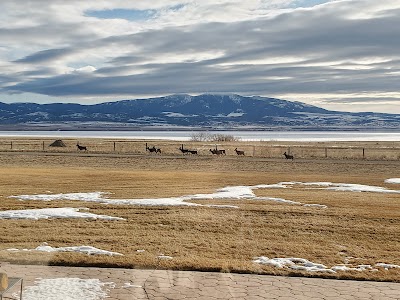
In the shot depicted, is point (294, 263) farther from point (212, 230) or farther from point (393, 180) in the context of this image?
point (393, 180)

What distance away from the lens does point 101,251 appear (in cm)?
1238

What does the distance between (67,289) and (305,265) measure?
524 cm

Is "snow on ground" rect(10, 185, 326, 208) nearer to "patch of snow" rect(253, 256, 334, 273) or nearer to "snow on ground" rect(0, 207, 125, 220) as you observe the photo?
"snow on ground" rect(0, 207, 125, 220)

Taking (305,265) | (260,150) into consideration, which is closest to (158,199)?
(305,265)

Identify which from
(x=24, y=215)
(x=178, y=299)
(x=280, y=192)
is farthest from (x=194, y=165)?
(x=178, y=299)

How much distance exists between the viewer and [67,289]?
376 inches

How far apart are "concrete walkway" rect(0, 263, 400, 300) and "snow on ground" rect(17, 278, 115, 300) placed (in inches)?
5.9

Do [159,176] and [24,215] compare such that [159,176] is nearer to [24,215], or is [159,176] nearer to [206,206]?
[206,206]

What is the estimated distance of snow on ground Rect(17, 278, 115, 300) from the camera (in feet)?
29.9

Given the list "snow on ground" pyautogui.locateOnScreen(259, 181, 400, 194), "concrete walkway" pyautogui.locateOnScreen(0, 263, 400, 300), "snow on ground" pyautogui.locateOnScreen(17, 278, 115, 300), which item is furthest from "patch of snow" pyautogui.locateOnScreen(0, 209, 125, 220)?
"snow on ground" pyautogui.locateOnScreen(259, 181, 400, 194)

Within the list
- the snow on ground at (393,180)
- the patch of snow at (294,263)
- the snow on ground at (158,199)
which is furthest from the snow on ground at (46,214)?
the snow on ground at (393,180)

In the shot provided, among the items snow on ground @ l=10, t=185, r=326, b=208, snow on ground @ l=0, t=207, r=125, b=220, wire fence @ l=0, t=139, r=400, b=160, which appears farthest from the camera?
wire fence @ l=0, t=139, r=400, b=160

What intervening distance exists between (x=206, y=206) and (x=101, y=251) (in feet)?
24.4

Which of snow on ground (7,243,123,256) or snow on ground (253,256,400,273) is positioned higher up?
snow on ground (7,243,123,256)
